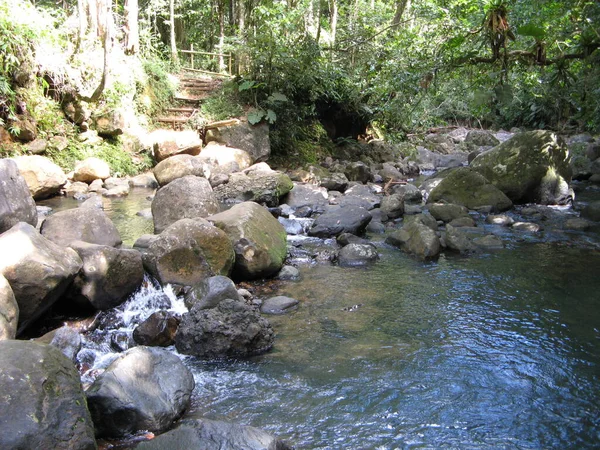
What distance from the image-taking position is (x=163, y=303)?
19.9 feet

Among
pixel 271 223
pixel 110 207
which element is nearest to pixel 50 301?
pixel 271 223

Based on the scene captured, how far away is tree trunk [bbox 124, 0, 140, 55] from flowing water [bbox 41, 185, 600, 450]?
43.3ft

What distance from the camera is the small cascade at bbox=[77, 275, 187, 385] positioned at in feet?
16.0

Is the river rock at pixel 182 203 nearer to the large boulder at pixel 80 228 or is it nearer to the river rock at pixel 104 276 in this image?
the large boulder at pixel 80 228

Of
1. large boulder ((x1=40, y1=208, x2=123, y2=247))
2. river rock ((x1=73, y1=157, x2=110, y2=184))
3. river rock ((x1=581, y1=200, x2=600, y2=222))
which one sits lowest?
river rock ((x1=581, y1=200, x2=600, y2=222))

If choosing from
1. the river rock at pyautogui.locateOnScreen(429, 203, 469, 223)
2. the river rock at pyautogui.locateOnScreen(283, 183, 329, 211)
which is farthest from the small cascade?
the river rock at pyautogui.locateOnScreen(429, 203, 469, 223)

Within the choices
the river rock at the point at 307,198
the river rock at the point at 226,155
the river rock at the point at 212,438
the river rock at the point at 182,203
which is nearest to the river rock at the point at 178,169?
the river rock at the point at 226,155

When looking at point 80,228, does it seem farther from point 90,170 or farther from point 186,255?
point 90,170

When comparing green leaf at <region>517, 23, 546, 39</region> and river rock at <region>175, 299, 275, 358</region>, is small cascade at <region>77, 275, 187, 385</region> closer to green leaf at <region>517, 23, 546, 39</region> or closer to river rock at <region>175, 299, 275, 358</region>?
river rock at <region>175, 299, 275, 358</region>

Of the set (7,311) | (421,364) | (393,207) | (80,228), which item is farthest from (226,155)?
(421,364)

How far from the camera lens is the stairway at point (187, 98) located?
16.9 metres

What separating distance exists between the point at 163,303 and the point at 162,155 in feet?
31.8

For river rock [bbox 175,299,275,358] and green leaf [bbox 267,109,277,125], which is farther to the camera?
green leaf [bbox 267,109,277,125]

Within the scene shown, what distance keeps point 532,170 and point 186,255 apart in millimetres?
8998
